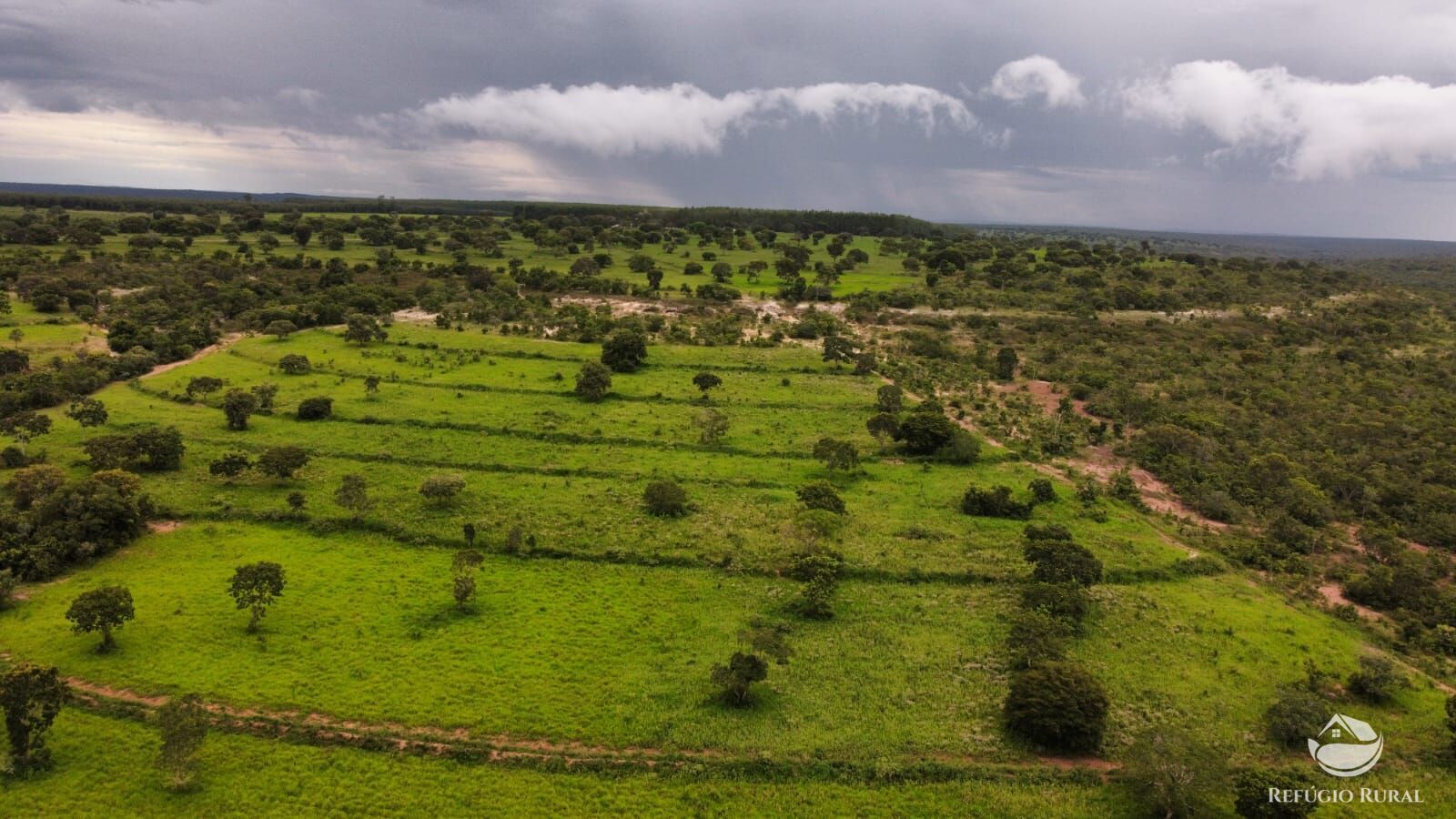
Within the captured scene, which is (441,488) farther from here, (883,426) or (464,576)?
(883,426)

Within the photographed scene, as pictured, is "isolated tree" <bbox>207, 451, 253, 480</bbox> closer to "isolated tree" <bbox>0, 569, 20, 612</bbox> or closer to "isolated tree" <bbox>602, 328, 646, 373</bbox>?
"isolated tree" <bbox>0, 569, 20, 612</bbox>

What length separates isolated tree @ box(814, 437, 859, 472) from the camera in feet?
190

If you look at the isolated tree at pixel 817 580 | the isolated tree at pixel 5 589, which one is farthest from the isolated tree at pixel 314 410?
the isolated tree at pixel 817 580

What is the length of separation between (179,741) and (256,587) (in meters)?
10.8

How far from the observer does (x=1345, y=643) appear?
39250 mm

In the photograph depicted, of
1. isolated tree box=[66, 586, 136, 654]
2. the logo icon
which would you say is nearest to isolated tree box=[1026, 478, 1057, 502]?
the logo icon

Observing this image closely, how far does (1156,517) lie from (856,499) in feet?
76.6

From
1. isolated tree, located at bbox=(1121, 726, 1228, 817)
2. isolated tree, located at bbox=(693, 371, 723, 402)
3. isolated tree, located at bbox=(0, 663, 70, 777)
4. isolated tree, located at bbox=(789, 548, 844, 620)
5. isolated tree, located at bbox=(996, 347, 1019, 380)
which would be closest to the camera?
isolated tree, located at bbox=(1121, 726, 1228, 817)

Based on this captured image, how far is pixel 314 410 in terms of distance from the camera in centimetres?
6500

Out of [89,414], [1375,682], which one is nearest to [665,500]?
[1375,682]

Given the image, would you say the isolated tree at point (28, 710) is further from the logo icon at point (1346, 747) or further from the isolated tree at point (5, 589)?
the logo icon at point (1346, 747)

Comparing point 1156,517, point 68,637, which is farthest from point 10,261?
point 1156,517

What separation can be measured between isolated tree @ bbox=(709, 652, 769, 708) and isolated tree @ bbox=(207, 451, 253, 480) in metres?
41.3

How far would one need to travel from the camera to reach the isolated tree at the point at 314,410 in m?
64.9
